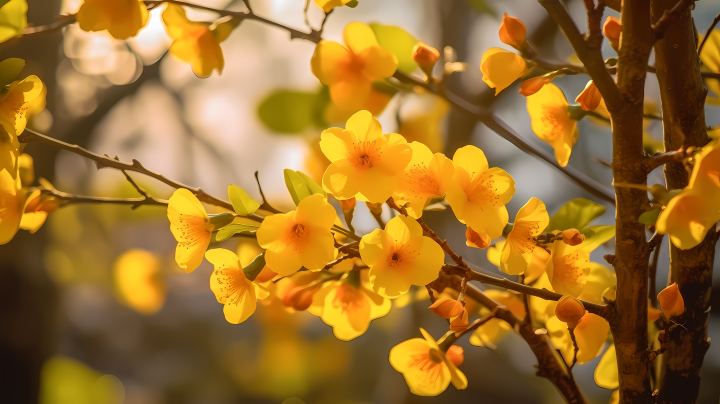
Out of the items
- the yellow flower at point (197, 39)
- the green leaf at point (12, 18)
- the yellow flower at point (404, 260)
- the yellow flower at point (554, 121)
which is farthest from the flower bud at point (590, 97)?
the green leaf at point (12, 18)

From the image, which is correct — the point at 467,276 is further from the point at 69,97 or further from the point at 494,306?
the point at 69,97

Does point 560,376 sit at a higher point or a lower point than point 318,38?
lower

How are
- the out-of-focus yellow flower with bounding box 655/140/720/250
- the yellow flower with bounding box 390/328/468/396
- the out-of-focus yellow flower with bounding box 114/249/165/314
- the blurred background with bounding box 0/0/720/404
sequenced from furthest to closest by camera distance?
the blurred background with bounding box 0/0/720/404 → the out-of-focus yellow flower with bounding box 114/249/165/314 → the yellow flower with bounding box 390/328/468/396 → the out-of-focus yellow flower with bounding box 655/140/720/250

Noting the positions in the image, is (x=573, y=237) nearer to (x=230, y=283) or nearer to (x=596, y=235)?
(x=596, y=235)

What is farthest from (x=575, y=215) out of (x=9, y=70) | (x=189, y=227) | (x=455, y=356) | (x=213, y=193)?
(x=213, y=193)

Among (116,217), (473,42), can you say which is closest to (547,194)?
(473,42)

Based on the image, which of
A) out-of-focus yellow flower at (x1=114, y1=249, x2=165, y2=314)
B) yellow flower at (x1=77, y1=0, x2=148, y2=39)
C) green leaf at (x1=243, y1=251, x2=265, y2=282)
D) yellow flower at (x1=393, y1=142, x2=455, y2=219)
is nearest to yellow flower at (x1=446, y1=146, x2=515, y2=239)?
yellow flower at (x1=393, y1=142, x2=455, y2=219)

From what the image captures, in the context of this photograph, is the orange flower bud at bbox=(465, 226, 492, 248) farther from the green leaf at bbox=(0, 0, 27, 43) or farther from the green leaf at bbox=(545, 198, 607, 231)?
the green leaf at bbox=(0, 0, 27, 43)
